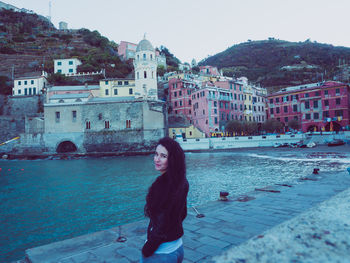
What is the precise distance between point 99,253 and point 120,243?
41 centimetres

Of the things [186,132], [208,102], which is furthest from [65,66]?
[208,102]

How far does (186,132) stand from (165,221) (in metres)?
39.0

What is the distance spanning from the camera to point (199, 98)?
1610 inches

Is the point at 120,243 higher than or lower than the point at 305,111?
lower

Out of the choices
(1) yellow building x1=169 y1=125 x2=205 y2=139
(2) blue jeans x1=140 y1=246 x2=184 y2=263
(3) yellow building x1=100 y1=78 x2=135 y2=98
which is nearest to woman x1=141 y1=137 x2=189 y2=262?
(2) blue jeans x1=140 y1=246 x2=184 y2=263

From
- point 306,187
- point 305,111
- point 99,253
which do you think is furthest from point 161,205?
point 305,111

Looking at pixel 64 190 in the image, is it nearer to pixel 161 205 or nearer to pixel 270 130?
pixel 161 205

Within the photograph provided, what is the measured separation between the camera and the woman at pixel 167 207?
200 centimetres

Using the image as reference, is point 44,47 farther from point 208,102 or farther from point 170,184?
point 170,184

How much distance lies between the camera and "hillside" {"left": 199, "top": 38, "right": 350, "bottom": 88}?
73.4 m

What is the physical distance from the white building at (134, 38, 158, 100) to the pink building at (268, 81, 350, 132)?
23.4 metres

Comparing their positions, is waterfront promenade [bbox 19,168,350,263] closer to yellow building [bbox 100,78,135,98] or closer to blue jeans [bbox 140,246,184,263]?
blue jeans [bbox 140,246,184,263]

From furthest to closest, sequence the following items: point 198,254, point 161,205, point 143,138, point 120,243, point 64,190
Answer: point 143,138
point 64,190
point 120,243
point 198,254
point 161,205

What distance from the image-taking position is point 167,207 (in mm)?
2023
